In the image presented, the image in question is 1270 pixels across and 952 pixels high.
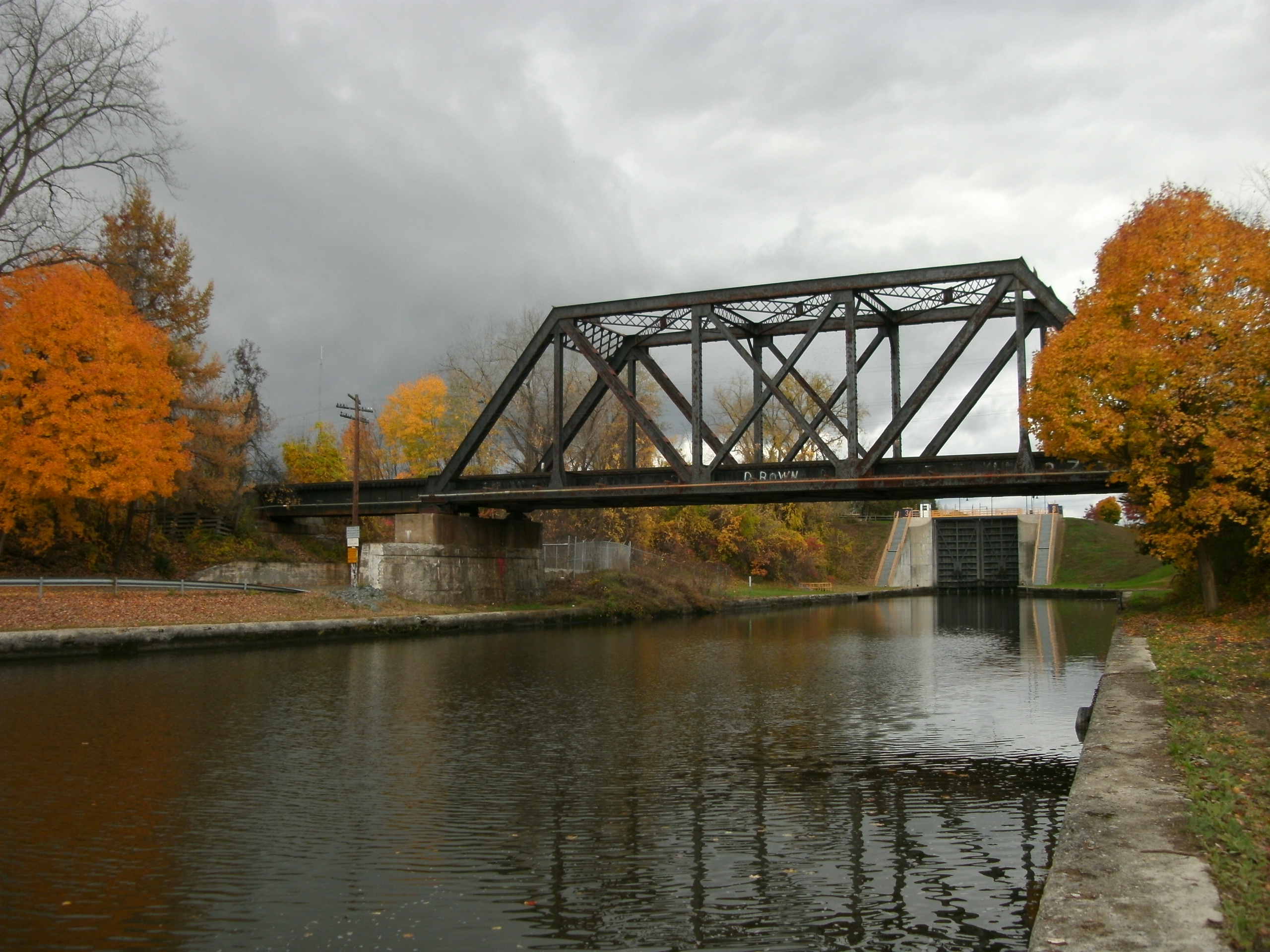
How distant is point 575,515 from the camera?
2191 inches

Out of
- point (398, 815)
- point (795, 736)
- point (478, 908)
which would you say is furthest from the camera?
point (795, 736)

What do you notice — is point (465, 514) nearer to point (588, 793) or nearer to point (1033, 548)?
point (588, 793)

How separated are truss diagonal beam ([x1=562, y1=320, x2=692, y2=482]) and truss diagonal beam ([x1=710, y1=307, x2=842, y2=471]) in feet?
3.90

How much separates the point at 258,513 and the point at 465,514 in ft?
45.0

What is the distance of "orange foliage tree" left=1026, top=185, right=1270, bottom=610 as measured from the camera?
67.6 feet

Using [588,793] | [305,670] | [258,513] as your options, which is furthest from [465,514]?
[588,793]

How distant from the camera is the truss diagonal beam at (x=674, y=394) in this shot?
3238cm

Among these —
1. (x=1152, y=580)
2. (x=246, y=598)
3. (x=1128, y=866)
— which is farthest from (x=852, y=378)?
(x=1152, y=580)

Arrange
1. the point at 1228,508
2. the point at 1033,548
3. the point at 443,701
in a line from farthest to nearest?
the point at 1033,548 < the point at 1228,508 < the point at 443,701

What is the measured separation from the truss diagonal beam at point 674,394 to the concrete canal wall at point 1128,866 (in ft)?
76.3

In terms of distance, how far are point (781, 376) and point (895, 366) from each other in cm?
400

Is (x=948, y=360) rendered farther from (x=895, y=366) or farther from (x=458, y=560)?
(x=458, y=560)

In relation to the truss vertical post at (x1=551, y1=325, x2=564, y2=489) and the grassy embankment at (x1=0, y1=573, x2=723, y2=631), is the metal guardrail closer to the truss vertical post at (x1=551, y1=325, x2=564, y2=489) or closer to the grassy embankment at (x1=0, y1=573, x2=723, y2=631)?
the grassy embankment at (x1=0, y1=573, x2=723, y2=631)

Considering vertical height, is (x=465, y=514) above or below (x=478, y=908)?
above
